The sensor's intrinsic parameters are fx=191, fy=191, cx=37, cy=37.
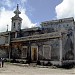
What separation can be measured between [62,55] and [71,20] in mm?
6476

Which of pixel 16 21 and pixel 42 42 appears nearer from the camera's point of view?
pixel 42 42

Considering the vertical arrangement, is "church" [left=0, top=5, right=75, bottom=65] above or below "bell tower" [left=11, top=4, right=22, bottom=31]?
below

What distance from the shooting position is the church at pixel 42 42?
2386cm

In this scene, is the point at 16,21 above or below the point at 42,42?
above

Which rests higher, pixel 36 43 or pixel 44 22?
pixel 44 22

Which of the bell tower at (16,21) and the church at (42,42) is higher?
the bell tower at (16,21)

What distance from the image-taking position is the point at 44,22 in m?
29.7

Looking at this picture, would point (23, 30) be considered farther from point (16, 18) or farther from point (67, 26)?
point (67, 26)

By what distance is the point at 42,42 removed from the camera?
83.8 feet

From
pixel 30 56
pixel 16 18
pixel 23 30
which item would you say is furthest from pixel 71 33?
pixel 16 18

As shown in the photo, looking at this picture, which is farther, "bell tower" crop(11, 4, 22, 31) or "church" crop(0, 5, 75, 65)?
"bell tower" crop(11, 4, 22, 31)

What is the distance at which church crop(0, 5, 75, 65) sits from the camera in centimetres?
2386

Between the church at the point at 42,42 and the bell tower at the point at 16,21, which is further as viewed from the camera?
the bell tower at the point at 16,21

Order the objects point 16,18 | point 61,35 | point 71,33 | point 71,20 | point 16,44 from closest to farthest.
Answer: point 61,35
point 71,33
point 71,20
point 16,44
point 16,18
